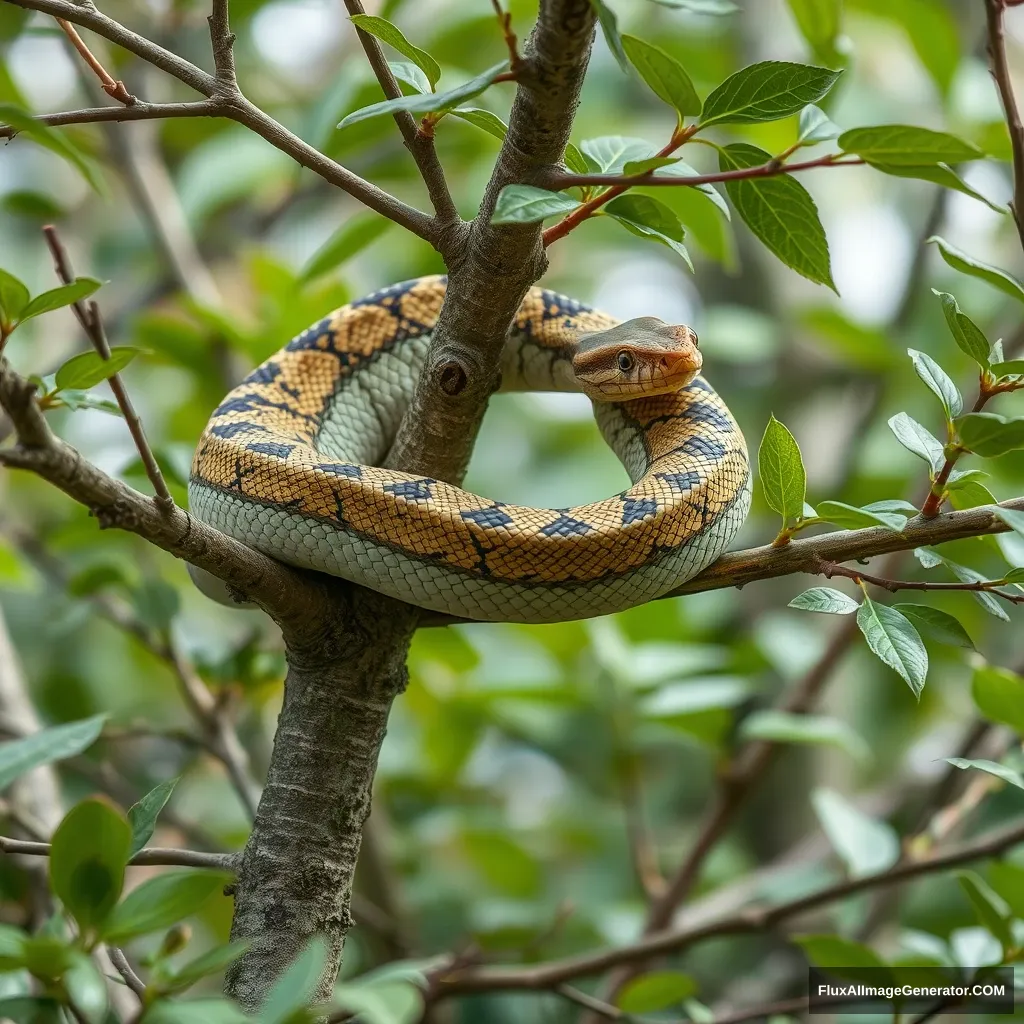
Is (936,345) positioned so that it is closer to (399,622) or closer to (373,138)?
(373,138)

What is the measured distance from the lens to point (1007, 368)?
1520 mm

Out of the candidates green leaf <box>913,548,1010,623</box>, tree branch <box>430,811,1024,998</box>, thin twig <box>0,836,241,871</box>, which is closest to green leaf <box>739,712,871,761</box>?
tree branch <box>430,811,1024,998</box>

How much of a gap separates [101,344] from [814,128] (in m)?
0.97

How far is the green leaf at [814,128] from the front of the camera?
1416 mm

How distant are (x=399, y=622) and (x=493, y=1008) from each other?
208 centimetres

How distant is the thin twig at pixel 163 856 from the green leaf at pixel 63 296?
0.69m

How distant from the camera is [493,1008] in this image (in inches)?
134

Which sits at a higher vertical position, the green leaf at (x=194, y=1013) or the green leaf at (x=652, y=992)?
the green leaf at (x=194, y=1013)

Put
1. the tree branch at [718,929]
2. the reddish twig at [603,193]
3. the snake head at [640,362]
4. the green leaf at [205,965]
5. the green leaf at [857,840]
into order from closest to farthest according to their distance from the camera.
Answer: the green leaf at [205,965], the reddish twig at [603,193], the snake head at [640,362], the tree branch at [718,929], the green leaf at [857,840]

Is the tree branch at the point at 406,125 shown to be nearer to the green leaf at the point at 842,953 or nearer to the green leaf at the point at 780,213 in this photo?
the green leaf at the point at 780,213

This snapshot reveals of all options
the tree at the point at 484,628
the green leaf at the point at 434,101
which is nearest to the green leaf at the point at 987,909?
the tree at the point at 484,628

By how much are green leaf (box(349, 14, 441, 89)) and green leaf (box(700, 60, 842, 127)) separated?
1.30 feet

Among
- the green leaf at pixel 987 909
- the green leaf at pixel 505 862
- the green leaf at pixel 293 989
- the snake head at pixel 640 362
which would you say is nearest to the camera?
the green leaf at pixel 293 989

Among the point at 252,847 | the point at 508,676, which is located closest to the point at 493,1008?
the point at 508,676
